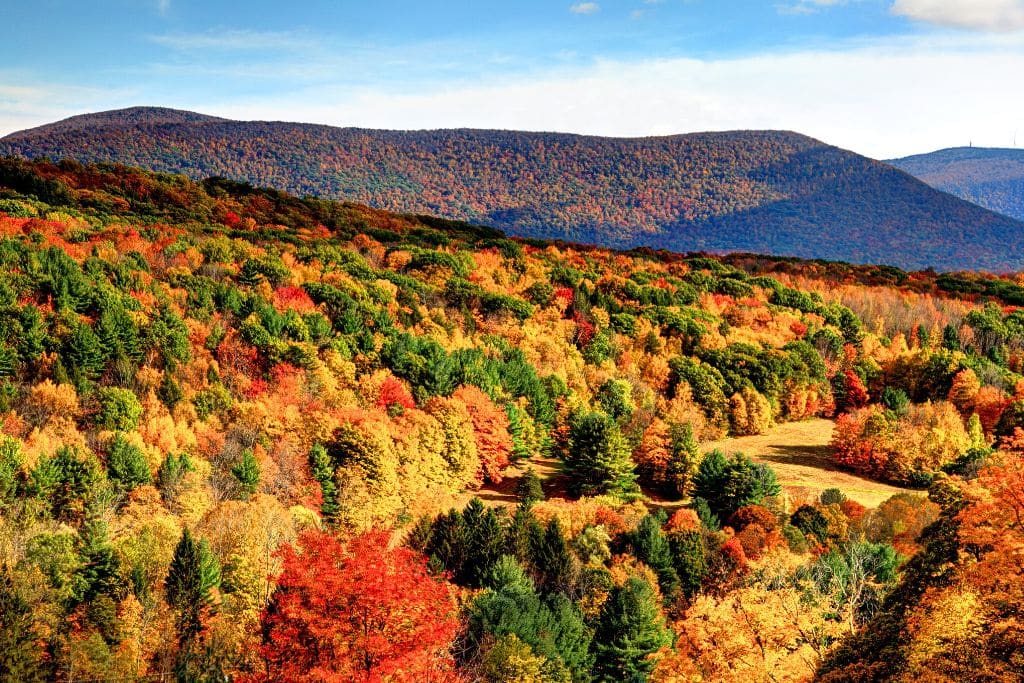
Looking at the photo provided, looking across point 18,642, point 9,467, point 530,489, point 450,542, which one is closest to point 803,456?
point 530,489

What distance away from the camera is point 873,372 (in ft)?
387

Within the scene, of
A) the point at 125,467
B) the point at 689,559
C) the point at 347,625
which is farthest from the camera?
the point at 125,467

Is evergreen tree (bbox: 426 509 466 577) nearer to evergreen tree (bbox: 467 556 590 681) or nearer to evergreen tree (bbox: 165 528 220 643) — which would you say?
evergreen tree (bbox: 467 556 590 681)

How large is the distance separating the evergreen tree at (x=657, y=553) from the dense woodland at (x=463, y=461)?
0.22 metres

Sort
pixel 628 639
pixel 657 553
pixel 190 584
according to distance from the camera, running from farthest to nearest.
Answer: pixel 657 553
pixel 190 584
pixel 628 639

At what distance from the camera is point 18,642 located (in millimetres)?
47594

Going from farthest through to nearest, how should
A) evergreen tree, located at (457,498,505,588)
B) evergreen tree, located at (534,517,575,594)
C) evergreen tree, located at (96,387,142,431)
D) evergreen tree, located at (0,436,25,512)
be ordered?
1. evergreen tree, located at (96,387,142,431)
2. evergreen tree, located at (0,436,25,512)
3. evergreen tree, located at (534,517,575,594)
4. evergreen tree, located at (457,498,505,588)

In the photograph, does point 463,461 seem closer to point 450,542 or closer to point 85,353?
point 450,542

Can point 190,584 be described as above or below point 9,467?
below

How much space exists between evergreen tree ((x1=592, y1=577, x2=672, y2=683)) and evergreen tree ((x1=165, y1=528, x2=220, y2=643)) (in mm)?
17815

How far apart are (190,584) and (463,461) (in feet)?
108

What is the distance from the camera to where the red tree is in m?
42.9

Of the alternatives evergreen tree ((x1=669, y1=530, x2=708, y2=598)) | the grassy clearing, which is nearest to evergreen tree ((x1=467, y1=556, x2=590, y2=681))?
evergreen tree ((x1=669, y1=530, x2=708, y2=598))

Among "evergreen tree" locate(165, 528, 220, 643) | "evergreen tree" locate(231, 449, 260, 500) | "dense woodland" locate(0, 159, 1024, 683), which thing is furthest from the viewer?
"evergreen tree" locate(231, 449, 260, 500)
